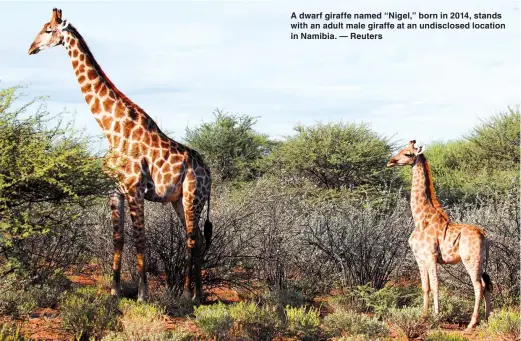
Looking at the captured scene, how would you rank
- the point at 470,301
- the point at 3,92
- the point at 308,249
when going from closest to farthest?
1. the point at 3,92
2. the point at 470,301
3. the point at 308,249

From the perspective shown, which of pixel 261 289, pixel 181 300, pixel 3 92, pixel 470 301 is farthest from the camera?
pixel 261 289

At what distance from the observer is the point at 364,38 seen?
11.0m

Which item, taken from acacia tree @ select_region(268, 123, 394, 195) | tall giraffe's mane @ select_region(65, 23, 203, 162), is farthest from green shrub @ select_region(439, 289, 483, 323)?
acacia tree @ select_region(268, 123, 394, 195)

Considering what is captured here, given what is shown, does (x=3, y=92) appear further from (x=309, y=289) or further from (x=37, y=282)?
(x=309, y=289)

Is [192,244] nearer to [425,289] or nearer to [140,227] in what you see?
[140,227]

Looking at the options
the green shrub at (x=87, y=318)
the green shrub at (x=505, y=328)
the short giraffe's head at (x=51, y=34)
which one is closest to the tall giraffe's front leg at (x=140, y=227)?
the green shrub at (x=87, y=318)

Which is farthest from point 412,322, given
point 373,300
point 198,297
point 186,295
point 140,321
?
point 140,321

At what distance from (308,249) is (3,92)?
19.7 ft

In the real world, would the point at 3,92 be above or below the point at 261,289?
above

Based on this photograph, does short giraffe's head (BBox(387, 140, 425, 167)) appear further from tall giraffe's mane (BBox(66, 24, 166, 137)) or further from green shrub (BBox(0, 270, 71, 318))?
green shrub (BBox(0, 270, 71, 318))

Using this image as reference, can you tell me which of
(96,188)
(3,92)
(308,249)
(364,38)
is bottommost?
(308,249)

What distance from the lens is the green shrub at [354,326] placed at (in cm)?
765

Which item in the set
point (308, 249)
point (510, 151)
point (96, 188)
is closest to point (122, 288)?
point (96, 188)

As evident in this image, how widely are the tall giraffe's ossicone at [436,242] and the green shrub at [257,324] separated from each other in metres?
2.12
